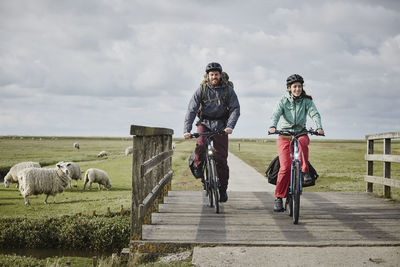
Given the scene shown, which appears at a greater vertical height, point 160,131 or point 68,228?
point 160,131

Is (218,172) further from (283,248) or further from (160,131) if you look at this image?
(283,248)

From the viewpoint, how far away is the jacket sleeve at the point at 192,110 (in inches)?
246

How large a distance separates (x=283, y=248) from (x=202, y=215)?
204cm

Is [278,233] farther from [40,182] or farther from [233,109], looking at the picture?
[40,182]

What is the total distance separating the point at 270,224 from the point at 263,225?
14 centimetres

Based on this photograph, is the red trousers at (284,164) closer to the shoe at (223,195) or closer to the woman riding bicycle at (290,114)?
the woman riding bicycle at (290,114)

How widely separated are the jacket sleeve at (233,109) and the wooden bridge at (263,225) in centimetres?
168

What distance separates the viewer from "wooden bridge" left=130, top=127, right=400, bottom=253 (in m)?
4.66

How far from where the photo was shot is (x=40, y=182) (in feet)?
48.3

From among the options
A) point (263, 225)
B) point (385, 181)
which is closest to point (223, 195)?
point (263, 225)

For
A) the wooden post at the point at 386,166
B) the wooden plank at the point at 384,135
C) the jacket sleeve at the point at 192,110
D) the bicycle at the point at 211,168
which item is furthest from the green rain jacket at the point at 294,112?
the wooden post at the point at 386,166

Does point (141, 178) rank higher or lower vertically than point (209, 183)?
higher

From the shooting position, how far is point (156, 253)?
464cm

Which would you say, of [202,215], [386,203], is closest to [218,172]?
[202,215]
